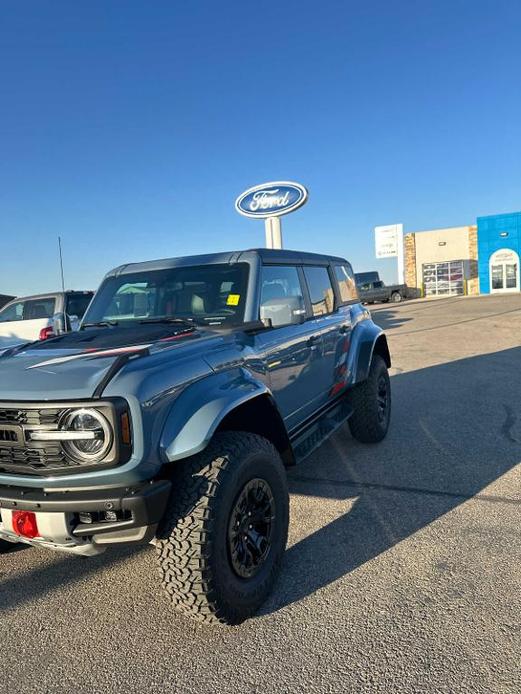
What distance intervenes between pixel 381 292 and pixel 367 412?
3194 cm

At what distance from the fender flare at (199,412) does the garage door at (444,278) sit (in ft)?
129

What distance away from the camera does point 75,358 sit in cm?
249

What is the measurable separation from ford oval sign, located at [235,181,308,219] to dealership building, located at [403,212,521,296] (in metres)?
24.8

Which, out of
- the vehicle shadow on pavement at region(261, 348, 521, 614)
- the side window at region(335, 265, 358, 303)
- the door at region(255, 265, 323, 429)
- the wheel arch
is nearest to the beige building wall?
the vehicle shadow on pavement at region(261, 348, 521, 614)

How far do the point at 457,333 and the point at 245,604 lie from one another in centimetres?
1356

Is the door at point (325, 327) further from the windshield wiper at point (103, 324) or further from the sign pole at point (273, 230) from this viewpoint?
the sign pole at point (273, 230)

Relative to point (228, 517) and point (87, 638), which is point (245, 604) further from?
point (87, 638)

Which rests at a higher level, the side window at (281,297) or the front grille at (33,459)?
the side window at (281,297)

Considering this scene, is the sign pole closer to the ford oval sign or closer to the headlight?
the ford oval sign

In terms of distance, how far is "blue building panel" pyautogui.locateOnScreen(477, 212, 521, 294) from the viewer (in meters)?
36.4

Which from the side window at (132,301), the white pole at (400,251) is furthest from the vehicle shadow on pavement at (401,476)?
the white pole at (400,251)

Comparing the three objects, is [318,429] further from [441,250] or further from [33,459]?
[441,250]

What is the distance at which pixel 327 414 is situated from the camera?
4.27 meters

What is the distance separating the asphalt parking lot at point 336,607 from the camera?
2137 mm
